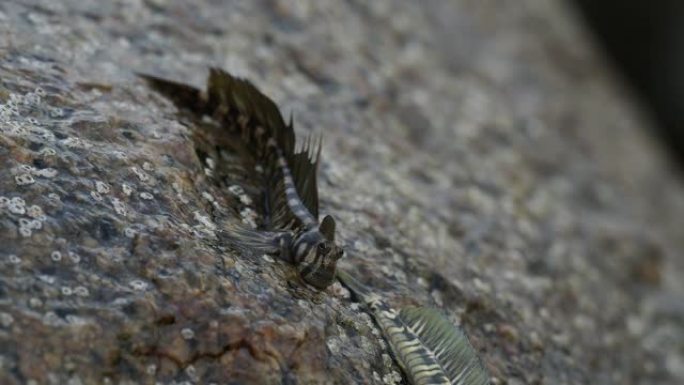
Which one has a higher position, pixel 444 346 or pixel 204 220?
pixel 444 346

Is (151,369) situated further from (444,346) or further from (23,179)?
(444,346)

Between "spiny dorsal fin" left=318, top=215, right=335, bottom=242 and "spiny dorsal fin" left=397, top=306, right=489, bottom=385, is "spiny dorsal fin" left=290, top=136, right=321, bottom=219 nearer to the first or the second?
"spiny dorsal fin" left=318, top=215, right=335, bottom=242

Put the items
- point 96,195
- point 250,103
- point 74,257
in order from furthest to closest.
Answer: point 250,103
point 96,195
point 74,257

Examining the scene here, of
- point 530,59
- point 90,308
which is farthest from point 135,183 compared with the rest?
point 530,59

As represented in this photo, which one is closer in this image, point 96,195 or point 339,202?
point 96,195

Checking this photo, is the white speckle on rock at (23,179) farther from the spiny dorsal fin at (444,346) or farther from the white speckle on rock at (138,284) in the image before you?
the spiny dorsal fin at (444,346)

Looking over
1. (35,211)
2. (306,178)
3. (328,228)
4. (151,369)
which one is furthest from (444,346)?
(35,211)
